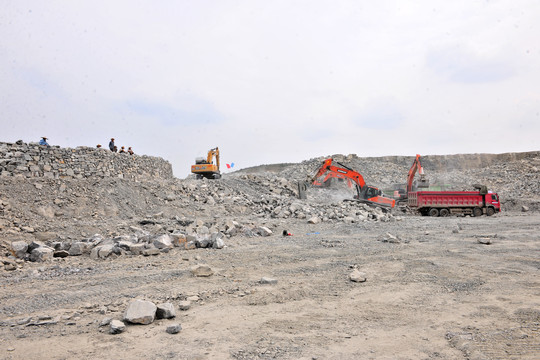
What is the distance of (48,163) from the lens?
12359mm

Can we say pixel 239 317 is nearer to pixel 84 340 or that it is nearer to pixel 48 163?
pixel 84 340

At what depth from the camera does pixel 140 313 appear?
149 inches

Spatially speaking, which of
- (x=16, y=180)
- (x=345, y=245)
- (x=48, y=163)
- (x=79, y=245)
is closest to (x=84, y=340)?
(x=79, y=245)

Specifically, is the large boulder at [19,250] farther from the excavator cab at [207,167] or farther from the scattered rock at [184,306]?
the excavator cab at [207,167]

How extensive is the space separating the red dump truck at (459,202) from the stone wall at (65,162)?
13816 millimetres

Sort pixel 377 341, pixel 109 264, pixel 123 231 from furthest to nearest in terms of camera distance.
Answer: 1. pixel 123 231
2. pixel 109 264
3. pixel 377 341

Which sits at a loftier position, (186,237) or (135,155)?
(135,155)

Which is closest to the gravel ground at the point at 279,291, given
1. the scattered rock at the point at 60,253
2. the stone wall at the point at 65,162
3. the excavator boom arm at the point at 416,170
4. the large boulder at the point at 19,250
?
the scattered rock at the point at 60,253

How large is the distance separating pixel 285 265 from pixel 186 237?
3.17 metres

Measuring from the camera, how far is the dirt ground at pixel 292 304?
3.26m

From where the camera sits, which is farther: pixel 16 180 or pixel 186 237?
pixel 16 180

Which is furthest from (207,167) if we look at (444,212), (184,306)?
(184,306)

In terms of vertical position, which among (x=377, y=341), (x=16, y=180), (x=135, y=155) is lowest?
(x=377, y=341)

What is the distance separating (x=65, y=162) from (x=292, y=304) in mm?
11808
